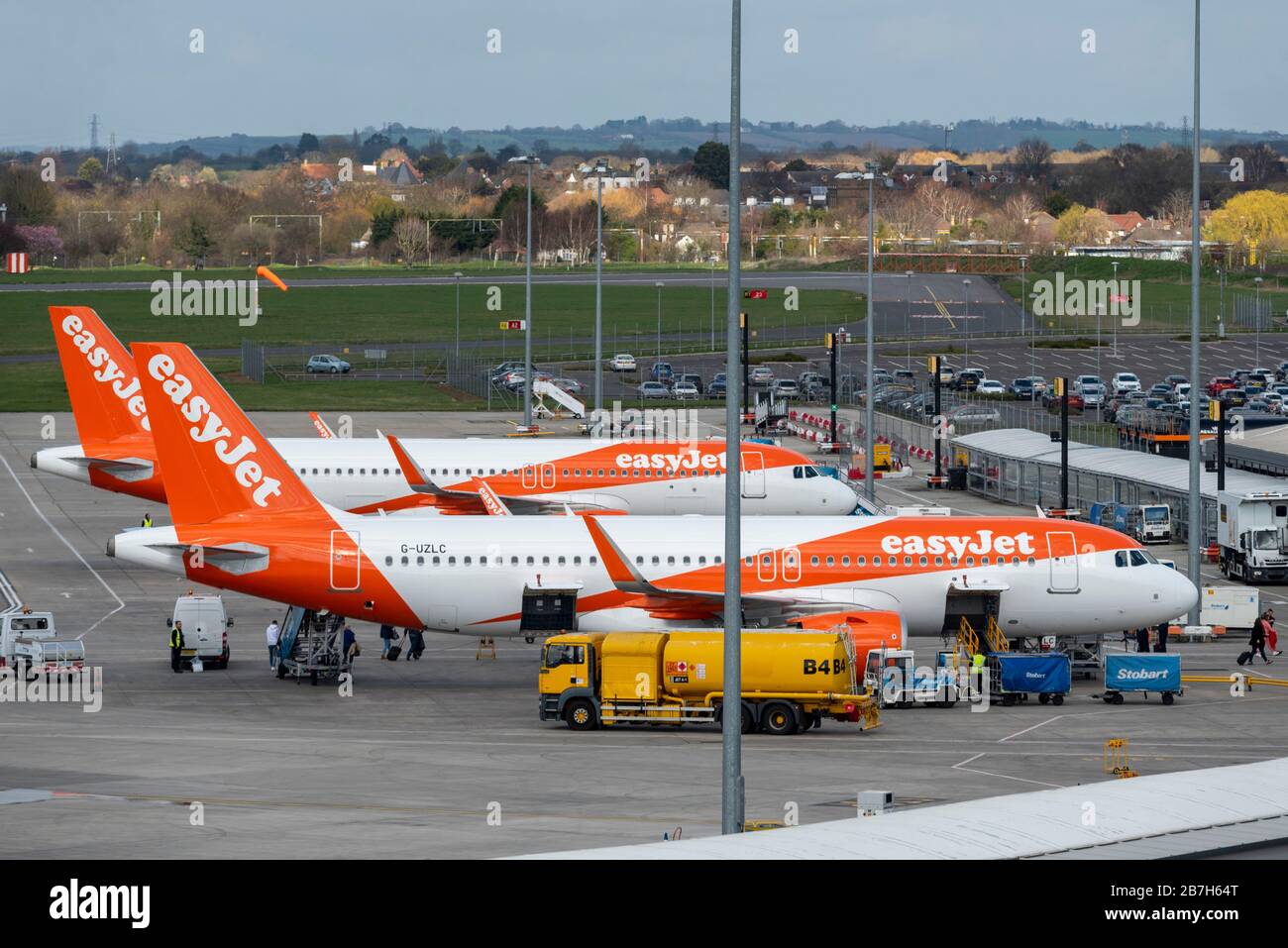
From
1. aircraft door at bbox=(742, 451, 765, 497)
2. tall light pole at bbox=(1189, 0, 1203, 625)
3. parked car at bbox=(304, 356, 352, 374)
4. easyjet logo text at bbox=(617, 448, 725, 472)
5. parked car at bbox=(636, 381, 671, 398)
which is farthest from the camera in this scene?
parked car at bbox=(304, 356, 352, 374)

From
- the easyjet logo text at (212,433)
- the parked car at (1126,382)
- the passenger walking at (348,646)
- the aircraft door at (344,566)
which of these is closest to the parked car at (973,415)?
the parked car at (1126,382)

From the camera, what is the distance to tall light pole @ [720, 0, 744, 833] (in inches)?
1025

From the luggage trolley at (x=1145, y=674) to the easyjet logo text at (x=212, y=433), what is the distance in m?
21.5

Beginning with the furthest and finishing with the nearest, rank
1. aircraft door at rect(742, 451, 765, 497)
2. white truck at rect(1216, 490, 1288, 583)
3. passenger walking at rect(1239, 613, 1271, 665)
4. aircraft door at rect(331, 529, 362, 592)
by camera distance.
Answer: aircraft door at rect(742, 451, 765, 497) → white truck at rect(1216, 490, 1288, 583) → passenger walking at rect(1239, 613, 1271, 665) → aircraft door at rect(331, 529, 362, 592)

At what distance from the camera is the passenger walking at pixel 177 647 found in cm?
5022

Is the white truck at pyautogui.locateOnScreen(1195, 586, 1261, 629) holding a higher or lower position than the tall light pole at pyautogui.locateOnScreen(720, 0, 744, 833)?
lower

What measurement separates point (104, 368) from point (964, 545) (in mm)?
34516

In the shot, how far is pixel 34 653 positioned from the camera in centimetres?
4906

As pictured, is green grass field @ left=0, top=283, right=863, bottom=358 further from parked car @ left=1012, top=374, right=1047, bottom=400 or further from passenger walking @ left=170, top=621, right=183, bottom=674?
passenger walking @ left=170, top=621, right=183, bottom=674

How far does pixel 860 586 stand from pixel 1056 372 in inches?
4209

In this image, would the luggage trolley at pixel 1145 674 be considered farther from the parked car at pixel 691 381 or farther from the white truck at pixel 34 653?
the parked car at pixel 691 381

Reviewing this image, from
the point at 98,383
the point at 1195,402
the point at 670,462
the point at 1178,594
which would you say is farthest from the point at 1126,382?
the point at 1178,594

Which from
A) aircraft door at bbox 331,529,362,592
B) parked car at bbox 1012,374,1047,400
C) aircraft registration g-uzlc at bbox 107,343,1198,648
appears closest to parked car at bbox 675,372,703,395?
parked car at bbox 1012,374,1047,400

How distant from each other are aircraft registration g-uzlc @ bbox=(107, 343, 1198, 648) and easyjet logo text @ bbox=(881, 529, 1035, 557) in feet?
0.13
